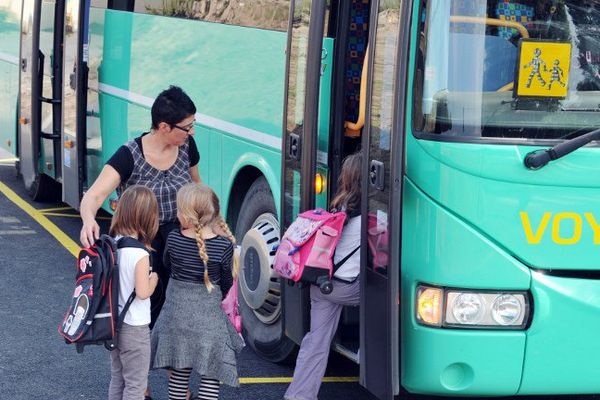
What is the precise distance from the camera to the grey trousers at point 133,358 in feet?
17.4

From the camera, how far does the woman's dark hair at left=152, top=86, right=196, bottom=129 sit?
587cm

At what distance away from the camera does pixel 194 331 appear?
5.47m

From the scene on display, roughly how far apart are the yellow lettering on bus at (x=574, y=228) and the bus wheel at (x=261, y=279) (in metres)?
1.90

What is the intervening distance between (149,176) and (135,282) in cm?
84

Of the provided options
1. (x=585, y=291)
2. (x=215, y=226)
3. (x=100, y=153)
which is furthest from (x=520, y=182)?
(x=100, y=153)

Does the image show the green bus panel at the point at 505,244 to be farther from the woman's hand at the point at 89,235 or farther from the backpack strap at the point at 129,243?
the woman's hand at the point at 89,235

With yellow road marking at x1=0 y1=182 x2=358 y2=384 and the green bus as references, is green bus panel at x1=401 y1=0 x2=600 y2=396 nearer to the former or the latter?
the green bus

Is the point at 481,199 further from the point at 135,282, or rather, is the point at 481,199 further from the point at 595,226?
the point at 135,282

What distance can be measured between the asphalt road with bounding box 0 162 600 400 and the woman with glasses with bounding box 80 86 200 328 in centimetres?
74

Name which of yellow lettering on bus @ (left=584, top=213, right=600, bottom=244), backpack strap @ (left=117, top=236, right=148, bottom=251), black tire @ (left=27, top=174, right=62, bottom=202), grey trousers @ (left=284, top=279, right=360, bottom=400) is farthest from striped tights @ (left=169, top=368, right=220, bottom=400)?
black tire @ (left=27, top=174, right=62, bottom=202)

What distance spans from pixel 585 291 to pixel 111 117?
5180 mm

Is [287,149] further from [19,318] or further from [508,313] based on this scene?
[19,318]

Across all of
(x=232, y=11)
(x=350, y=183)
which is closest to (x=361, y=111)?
(x=350, y=183)

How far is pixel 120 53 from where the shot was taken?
29.9ft
